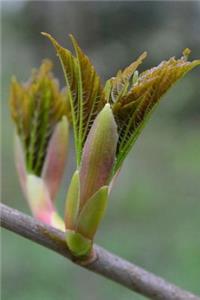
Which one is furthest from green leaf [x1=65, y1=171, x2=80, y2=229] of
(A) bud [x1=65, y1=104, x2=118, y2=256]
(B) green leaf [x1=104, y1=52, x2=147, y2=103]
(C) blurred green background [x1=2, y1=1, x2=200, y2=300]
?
(C) blurred green background [x1=2, y1=1, x2=200, y2=300]

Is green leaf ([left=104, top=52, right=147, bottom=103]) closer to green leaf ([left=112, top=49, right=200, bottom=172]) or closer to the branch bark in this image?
green leaf ([left=112, top=49, right=200, bottom=172])

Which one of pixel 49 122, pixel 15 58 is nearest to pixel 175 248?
pixel 49 122

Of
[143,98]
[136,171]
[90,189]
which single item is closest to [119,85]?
[143,98]

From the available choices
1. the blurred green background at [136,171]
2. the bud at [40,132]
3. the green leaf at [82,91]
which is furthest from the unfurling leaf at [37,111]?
the blurred green background at [136,171]

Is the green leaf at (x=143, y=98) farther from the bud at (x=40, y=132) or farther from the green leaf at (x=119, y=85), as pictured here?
the bud at (x=40, y=132)

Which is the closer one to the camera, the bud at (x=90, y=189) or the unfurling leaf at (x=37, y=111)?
the bud at (x=90, y=189)

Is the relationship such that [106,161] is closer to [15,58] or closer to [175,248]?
[175,248]
